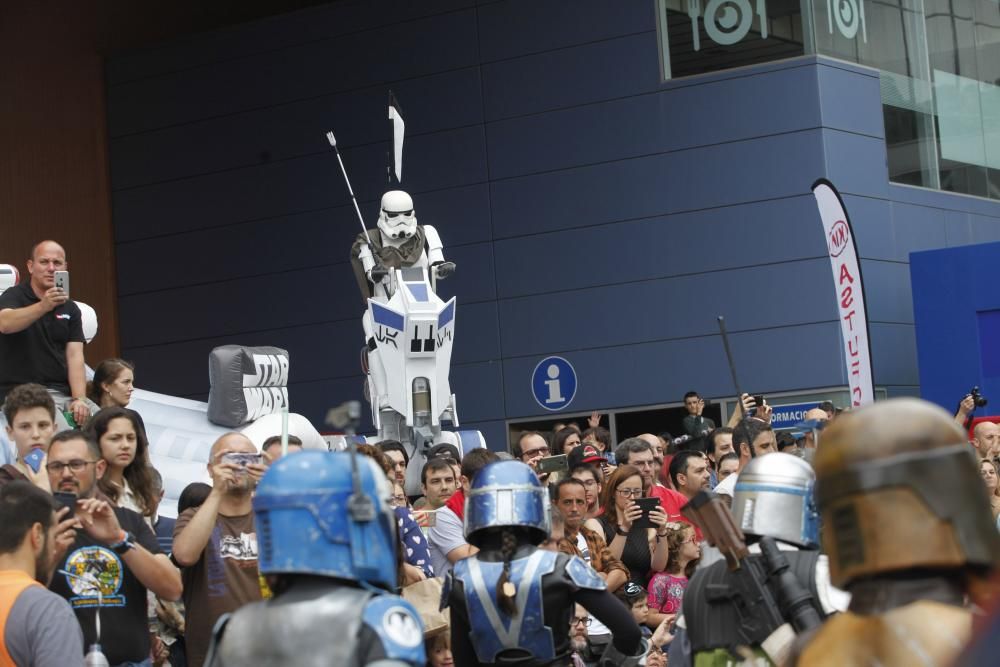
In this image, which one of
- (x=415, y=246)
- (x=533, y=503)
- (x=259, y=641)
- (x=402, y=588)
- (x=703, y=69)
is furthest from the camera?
(x=703, y=69)

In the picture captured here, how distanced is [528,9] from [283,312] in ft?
18.4

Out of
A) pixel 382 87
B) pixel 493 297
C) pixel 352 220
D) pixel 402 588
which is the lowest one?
pixel 402 588

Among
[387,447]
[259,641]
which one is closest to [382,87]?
[387,447]

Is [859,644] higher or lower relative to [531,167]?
lower

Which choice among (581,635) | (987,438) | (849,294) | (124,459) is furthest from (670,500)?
(849,294)

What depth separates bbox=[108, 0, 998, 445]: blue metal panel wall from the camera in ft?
58.5

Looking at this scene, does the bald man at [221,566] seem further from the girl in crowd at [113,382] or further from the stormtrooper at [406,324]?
the stormtrooper at [406,324]

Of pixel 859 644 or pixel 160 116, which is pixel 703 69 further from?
pixel 859 644

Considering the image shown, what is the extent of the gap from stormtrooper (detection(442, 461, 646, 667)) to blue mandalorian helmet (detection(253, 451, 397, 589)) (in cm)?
164

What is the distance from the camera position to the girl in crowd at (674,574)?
7.34 m

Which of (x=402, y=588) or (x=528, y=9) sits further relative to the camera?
(x=528, y=9)

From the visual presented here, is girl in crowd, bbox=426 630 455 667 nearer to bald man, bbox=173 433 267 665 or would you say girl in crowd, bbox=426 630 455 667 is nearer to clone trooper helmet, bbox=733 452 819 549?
bald man, bbox=173 433 267 665

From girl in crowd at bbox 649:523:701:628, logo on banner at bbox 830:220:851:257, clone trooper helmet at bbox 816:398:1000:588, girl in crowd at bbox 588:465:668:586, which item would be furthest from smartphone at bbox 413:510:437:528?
logo on banner at bbox 830:220:851:257

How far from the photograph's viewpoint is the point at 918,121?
61.7 ft
